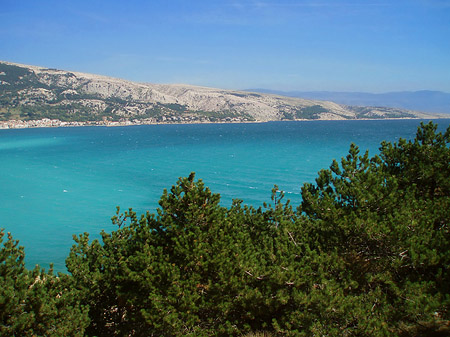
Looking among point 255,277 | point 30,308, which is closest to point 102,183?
point 30,308

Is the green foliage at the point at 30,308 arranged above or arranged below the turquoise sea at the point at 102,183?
above

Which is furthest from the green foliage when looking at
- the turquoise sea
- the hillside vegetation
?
the turquoise sea

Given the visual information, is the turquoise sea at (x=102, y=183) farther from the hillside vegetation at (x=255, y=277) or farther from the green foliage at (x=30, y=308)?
the green foliage at (x=30, y=308)

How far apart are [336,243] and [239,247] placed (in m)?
3.11

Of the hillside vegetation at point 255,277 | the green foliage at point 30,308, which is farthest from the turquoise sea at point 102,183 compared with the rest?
the green foliage at point 30,308

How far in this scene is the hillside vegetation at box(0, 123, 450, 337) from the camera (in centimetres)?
874

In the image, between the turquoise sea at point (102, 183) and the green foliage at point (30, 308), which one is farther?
the turquoise sea at point (102, 183)

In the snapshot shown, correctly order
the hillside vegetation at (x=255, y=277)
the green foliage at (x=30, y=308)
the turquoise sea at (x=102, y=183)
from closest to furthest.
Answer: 1. the green foliage at (x=30, y=308)
2. the hillside vegetation at (x=255, y=277)
3. the turquoise sea at (x=102, y=183)

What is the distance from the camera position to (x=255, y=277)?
9680 mm

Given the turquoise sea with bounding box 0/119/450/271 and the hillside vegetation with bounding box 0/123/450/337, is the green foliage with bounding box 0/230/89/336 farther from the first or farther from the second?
the turquoise sea with bounding box 0/119/450/271

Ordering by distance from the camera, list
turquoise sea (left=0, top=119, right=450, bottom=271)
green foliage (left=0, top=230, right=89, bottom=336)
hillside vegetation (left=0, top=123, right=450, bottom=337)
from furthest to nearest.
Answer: turquoise sea (left=0, top=119, right=450, bottom=271) → hillside vegetation (left=0, top=123, right=450, bottom=337) → green foliage (left=0, top=230, right=89, bottom=336)

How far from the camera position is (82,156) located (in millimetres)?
77000

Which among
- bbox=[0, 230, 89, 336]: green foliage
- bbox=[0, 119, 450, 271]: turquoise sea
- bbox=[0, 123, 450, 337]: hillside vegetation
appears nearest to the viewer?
bbox=[0, 230, 89, 336]: green foliage

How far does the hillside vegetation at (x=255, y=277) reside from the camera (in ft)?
28.7
